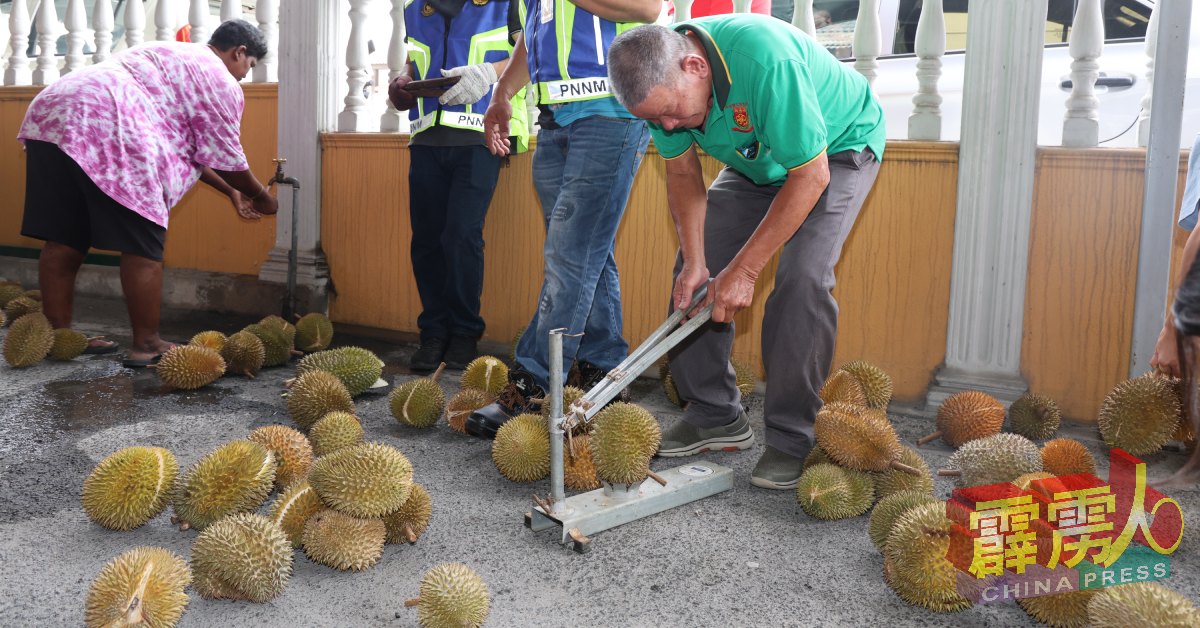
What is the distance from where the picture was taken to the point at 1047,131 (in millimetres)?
3641

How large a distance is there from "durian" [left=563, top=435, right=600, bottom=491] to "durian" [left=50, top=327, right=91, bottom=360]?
2.66 meters

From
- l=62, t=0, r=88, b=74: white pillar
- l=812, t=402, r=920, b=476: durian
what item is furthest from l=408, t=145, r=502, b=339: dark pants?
l=62, t=0, r=88, b=74: white pillar

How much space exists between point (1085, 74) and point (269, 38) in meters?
4.26

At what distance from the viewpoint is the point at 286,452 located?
201cm

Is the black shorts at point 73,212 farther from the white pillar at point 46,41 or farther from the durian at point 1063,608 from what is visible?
the durian at point 1063,608

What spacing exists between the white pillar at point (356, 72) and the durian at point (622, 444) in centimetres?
317

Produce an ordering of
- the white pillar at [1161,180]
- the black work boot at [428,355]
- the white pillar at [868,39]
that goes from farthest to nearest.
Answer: the black work boot at [428,355] < the white pillar at [868,39] < the white pillar at [1161,180]

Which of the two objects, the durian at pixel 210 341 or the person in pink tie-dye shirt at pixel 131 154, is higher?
the person in pink tie-dye shirt at pixel 131 154

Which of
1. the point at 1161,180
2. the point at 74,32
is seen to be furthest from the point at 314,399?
the point at 74,32

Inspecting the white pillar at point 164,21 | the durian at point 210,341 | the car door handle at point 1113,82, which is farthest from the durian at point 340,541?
the white pillar at point 164,21

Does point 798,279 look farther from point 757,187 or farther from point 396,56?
point 396,56

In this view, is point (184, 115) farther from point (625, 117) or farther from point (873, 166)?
point (873, 166)

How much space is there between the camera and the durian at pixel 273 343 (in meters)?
3.46

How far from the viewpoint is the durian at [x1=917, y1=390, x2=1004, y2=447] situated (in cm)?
248
